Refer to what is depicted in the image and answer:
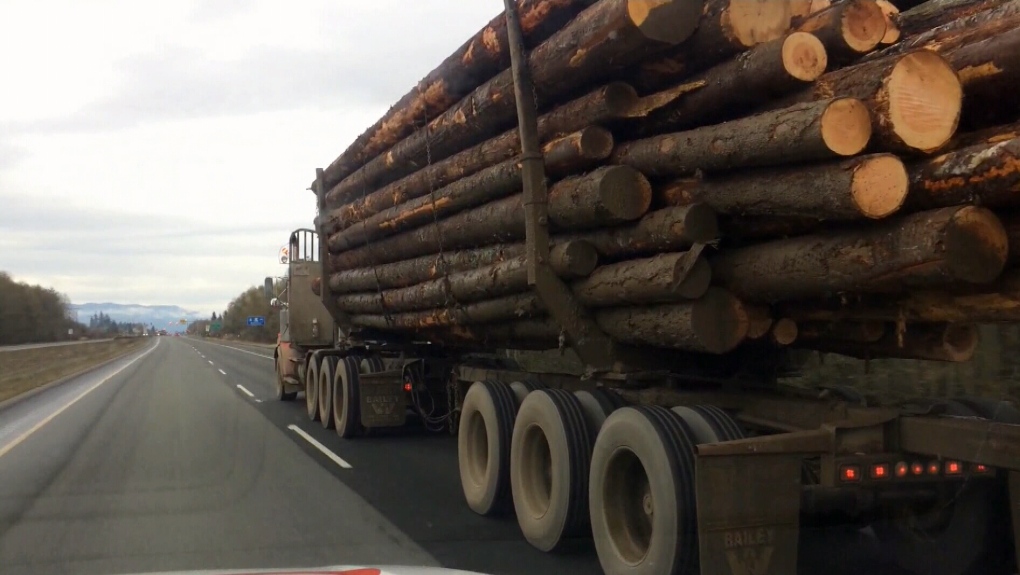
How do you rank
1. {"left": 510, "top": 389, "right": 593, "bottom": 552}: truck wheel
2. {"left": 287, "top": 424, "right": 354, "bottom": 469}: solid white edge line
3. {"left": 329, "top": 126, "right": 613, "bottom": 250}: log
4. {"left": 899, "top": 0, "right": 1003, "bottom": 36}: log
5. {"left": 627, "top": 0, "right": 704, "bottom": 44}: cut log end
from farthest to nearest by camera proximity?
{"left": 287, "top": 424, "right": 354, "bottom": 469}: solid white edge line
{"left": 510, "top": 389, "right": 593, "bottom": 552}: truck wheel
{"left": 329, "top": 126, "right": 613, "bottom": 250}: log
{"left": 627, "top": 0, "right": 704, "bottom": 44}: cut log end
{"left": 899, "top": 0, "right": 1003, "bottom": 36}: log

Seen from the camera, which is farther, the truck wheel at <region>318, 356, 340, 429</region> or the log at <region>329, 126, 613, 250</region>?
the truck wheel at <region>318, 356, 340, 429</region>

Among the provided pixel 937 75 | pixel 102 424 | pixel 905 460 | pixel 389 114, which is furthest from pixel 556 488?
pixel 102 424

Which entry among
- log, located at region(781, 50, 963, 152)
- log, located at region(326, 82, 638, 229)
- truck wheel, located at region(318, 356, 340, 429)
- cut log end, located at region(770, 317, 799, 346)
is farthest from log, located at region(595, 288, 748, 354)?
truck wheel, located at region(318, 356, 340, 429)

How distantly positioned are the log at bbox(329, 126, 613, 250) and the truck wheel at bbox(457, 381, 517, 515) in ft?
5.81

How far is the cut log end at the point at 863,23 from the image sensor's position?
502 cm

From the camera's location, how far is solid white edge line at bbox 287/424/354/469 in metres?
11.1

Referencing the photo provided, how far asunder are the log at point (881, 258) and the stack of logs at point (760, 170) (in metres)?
0.01

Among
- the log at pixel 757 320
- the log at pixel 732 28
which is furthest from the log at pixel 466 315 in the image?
the log at pixel 732 28

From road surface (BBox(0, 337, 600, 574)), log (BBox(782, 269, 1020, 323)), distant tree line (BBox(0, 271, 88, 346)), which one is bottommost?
road surface (BBox(0, 337, 600, 574))

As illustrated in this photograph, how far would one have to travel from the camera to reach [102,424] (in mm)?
15859

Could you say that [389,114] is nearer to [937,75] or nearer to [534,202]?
[534,202]

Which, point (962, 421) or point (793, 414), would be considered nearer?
point (962, 421)

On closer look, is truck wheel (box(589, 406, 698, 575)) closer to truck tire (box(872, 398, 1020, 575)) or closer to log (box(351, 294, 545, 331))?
truck tire (box(872, 398, 1020, 575))

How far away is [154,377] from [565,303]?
28291mm
